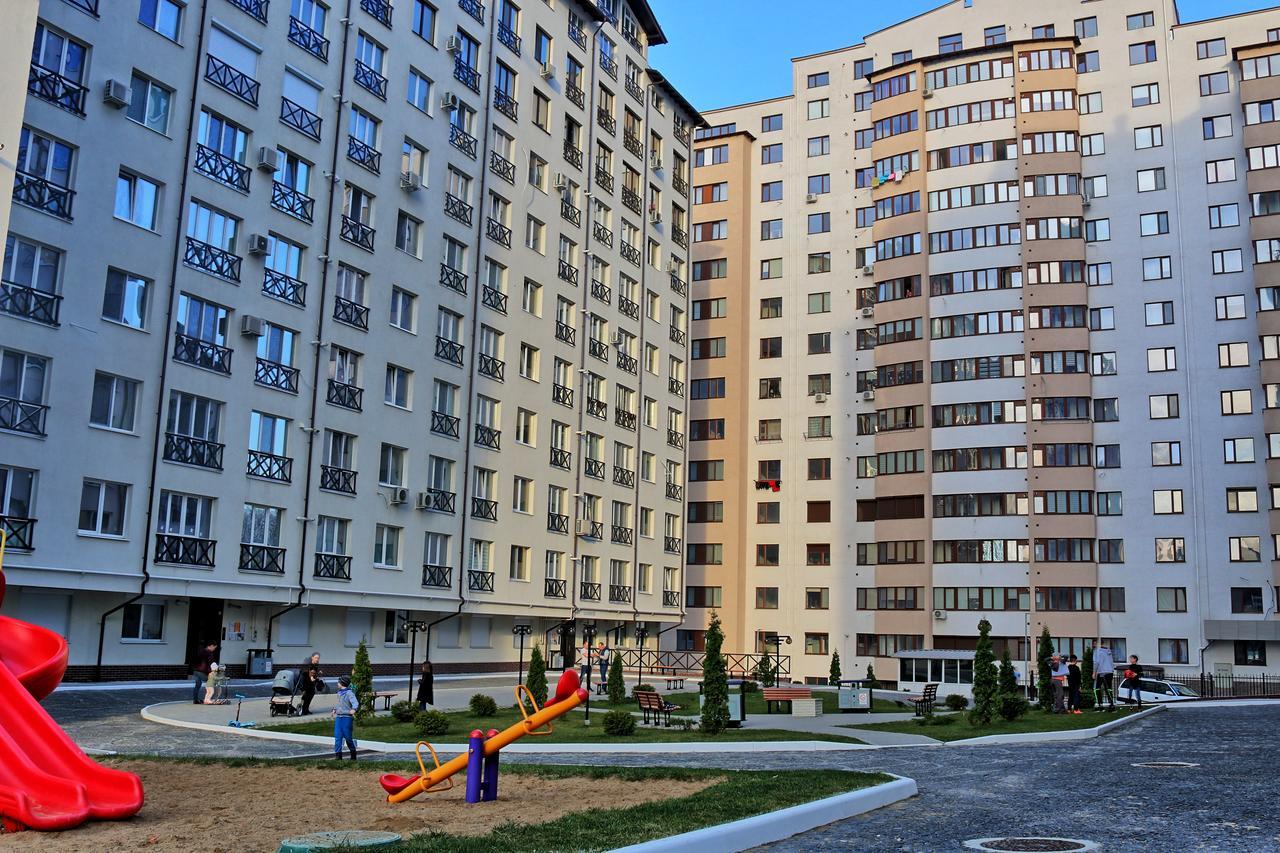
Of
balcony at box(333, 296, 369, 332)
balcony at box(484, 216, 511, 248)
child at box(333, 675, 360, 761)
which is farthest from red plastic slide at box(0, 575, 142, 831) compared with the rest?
balcony at box(484, 216, 511, 248)

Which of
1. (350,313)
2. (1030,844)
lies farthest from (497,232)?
(1030,844)

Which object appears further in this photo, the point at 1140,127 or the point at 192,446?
the point at 1140,127

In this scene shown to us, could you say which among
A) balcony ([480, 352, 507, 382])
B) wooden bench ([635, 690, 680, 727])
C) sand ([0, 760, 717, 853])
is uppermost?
balcony ([480, 352, 507, 382])

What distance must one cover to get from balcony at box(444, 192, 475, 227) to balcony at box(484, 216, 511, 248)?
961 millimetres

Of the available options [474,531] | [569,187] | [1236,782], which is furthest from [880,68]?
[1236,782]

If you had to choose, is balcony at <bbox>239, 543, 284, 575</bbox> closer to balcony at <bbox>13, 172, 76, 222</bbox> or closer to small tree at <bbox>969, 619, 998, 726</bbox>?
balcony at <bbox>13, 172, 76, 222</bbox>

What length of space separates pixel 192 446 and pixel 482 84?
22.0 metres

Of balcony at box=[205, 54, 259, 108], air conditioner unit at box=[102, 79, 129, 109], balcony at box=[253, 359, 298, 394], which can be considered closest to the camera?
air conditioner unit at box=[102, 79, 129, 109]

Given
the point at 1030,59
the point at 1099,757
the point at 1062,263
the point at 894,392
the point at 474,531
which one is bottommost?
the point at 1099,757

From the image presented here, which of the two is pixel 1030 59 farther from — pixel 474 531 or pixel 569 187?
pixel 474 531

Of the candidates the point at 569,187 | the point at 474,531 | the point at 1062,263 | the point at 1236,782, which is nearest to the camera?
the point at 1236,782

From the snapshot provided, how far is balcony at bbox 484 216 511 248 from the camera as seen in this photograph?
48.1m

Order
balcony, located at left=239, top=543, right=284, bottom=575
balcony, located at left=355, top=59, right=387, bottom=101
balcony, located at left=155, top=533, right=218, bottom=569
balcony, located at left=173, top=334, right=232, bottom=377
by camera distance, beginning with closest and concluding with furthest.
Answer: balcony, located at left=155, top=533, right=218, bottom=569 < balcony, located at left=173, top=334, right=232, bottom=377 < balcony, located at left=239, top=543, right=284, bottom=575 < balcony, located at left=355, top=59, right=387, bottom=101

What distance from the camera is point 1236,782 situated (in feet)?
50.8
